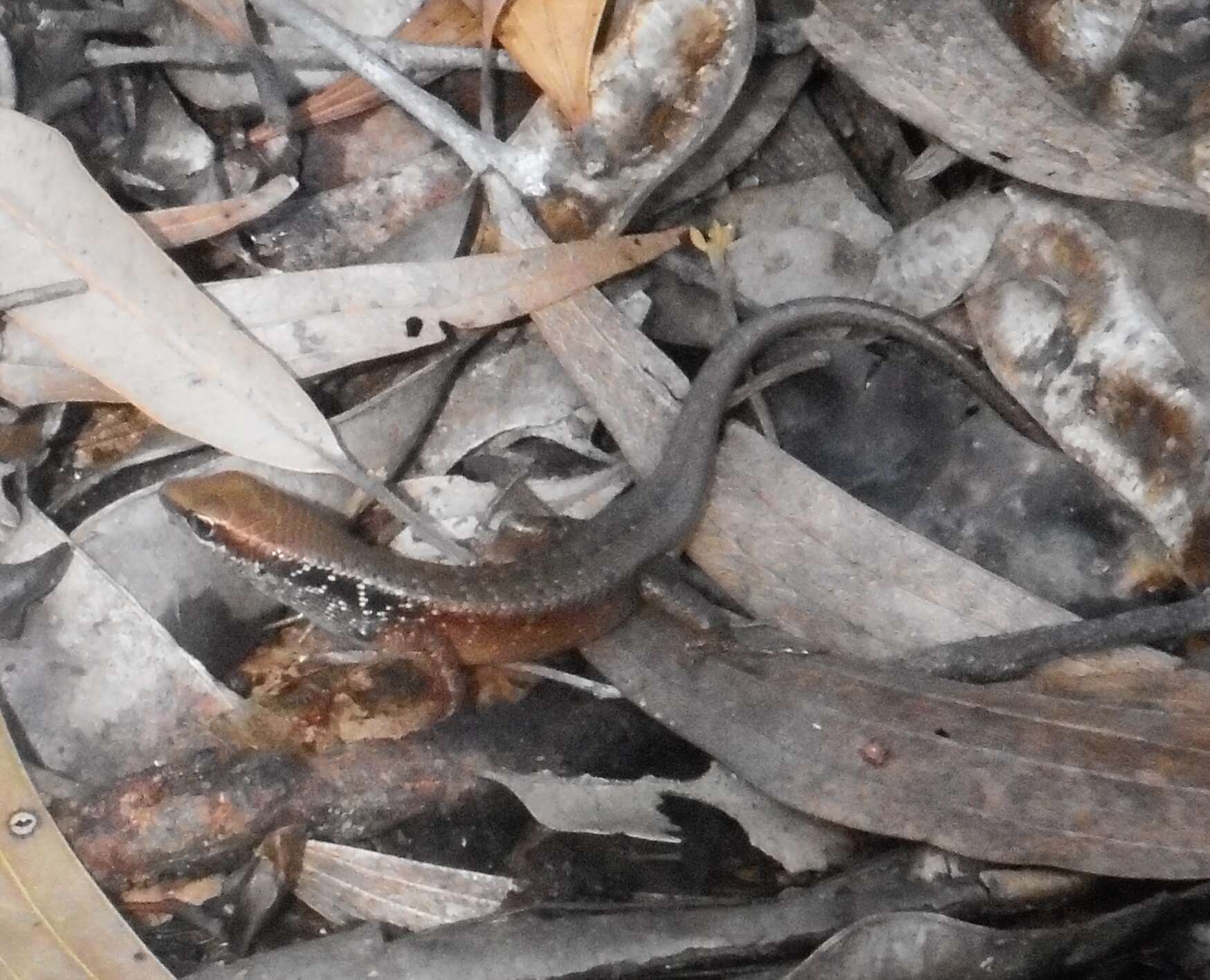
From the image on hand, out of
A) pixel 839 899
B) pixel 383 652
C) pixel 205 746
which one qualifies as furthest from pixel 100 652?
pixel 839 899

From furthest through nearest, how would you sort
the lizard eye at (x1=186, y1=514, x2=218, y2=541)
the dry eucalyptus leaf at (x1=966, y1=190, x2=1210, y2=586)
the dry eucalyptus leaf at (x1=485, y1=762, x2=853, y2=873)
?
the lizard eye at (x1=186, y1=514, x2=218, y2=541), the dry eucalyptus leaf at (x1=966, y1=190, x2=1210, y2=586), the dry eucalyptus leaf at (x1=485, y1=762, x2=853, y2=873)

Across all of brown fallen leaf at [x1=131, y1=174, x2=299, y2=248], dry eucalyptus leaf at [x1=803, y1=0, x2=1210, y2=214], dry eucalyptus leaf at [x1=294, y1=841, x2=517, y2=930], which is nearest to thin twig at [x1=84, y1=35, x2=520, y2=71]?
brown fallen leaf at [x1=131, y1=174, x2=299, y2=248]

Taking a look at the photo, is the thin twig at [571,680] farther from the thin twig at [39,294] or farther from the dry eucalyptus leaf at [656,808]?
the thin twig at [39,294]

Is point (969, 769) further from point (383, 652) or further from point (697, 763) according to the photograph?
point (383, 652)

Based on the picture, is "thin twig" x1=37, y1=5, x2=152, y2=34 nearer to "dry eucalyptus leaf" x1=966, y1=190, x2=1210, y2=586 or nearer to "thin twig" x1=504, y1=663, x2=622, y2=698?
"thin twig" x1=504, y1=663, x2=622, y2=698

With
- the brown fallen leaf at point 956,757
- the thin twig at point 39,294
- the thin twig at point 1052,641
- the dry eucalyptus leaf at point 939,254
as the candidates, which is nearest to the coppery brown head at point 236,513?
the thin twig at point 39,294

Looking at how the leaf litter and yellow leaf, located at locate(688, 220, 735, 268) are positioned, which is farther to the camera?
yellow leaf, located at locate(688, 220, 735, 268)

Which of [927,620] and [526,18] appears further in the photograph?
[526,18]

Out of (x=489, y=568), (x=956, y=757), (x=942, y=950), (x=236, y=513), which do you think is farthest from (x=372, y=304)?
(x=942, y=950)
